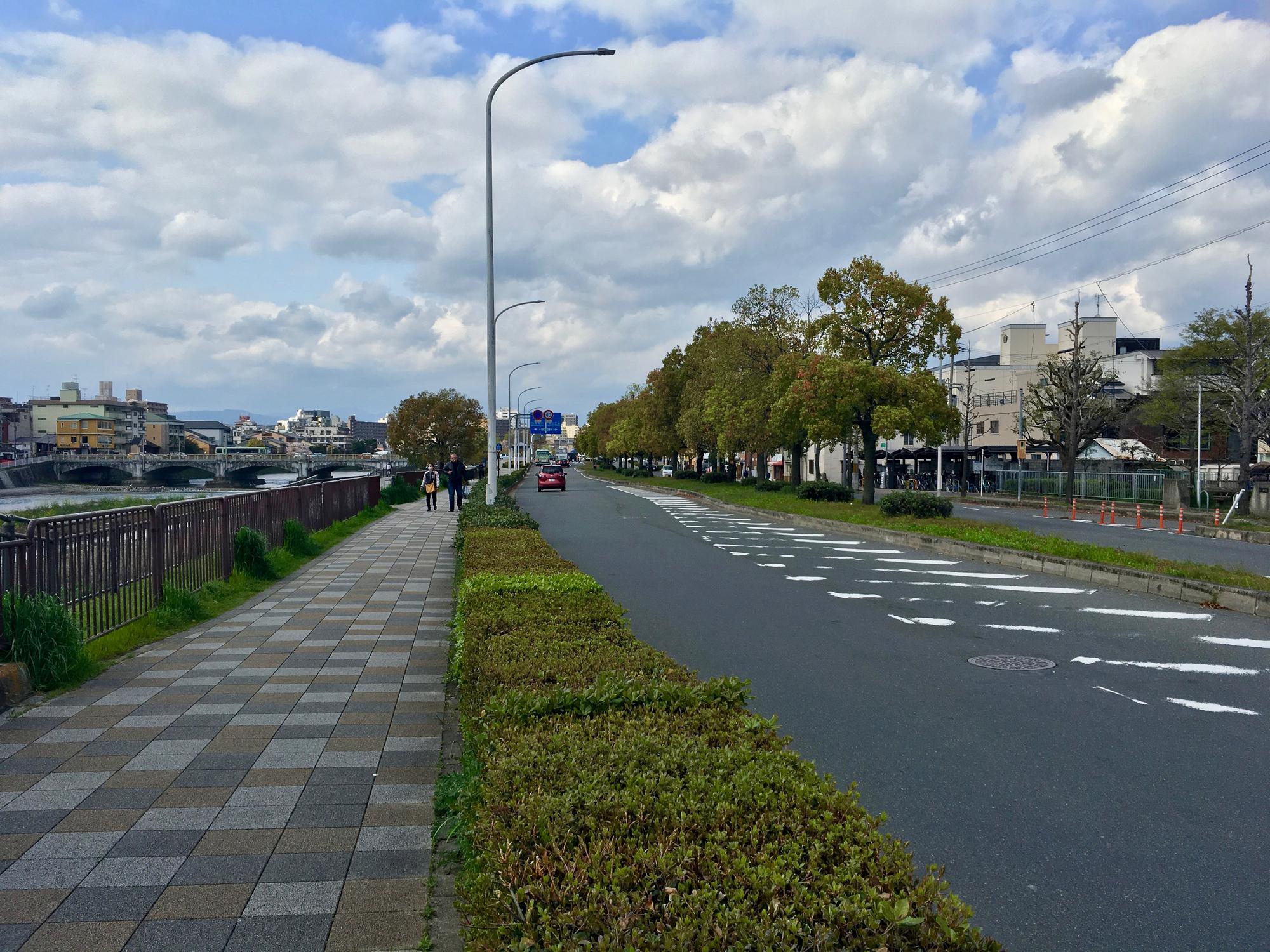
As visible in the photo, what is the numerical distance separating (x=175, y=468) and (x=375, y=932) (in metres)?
84.2

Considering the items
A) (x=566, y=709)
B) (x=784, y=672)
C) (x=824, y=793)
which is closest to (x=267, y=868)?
(x=566, y=709)

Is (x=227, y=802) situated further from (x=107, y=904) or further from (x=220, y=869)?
(x=107, y=904)

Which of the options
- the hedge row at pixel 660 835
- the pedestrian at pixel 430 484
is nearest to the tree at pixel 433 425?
the pedestrian at pixel 430 484

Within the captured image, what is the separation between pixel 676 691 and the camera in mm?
4125

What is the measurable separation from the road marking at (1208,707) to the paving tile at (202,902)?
6277 millimetres

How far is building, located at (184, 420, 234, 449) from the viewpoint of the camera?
164750 millimetres

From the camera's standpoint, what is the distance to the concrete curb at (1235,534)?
21062 millimetres

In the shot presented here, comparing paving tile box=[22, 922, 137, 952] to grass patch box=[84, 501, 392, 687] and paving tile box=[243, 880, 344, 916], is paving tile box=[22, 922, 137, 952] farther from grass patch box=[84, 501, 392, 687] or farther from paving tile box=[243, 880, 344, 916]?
grass patch box=[84, 501, 392, 687]

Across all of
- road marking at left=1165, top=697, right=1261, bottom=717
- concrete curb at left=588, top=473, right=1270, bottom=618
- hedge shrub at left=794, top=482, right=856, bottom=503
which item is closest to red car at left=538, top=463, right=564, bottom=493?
hedge shrub at left=794, top=482, right=856, bottom=503

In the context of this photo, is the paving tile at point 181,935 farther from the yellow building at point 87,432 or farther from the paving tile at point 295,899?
the yellow building at point 87,432

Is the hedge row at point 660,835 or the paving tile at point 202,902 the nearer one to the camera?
the hedge row at point 660,835

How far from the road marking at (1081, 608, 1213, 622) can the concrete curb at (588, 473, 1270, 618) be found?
0.55m

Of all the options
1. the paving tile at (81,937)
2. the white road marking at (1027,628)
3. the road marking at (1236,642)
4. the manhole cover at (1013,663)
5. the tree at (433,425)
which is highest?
the tree at (433,425)

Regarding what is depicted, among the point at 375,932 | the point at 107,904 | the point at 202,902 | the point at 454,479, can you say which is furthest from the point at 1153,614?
the point at 454,479
